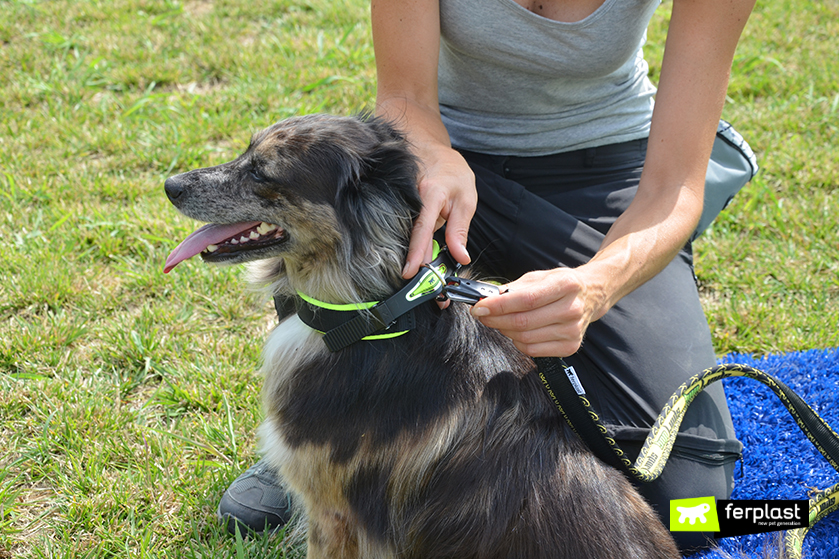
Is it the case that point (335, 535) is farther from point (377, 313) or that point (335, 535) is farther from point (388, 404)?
point (377, 313)

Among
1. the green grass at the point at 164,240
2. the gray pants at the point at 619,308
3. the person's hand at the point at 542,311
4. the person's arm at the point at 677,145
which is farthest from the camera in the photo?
the green grass at the point at 164,240

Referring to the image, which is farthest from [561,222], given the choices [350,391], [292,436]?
[292,436]

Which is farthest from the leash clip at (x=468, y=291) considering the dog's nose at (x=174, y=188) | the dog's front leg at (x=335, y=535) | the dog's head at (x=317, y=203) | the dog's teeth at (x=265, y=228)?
the dog's nose at (x=174, y=188)

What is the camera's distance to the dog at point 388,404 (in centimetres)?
175

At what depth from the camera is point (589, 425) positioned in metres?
1.89

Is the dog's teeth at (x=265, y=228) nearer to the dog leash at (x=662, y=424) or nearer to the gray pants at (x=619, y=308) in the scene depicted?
the gray pants at (x=619, y=308)

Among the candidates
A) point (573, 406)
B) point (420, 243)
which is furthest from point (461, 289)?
point (573, 406)

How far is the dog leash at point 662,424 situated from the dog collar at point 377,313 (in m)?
0.40

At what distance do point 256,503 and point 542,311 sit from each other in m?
1.36

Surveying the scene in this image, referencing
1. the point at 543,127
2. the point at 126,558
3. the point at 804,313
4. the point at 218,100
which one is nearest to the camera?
the point at 126,558

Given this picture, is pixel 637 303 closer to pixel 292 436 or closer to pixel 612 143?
pixel 612 143

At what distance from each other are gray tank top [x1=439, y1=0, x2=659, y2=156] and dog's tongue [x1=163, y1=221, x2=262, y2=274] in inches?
45.9

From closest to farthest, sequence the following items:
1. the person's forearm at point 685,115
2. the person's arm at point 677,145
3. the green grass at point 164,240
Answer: the person's arm at point 677,145
the person's forearm at point 685,115
the green grass at point 164,240

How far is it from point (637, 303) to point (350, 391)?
1.22m
